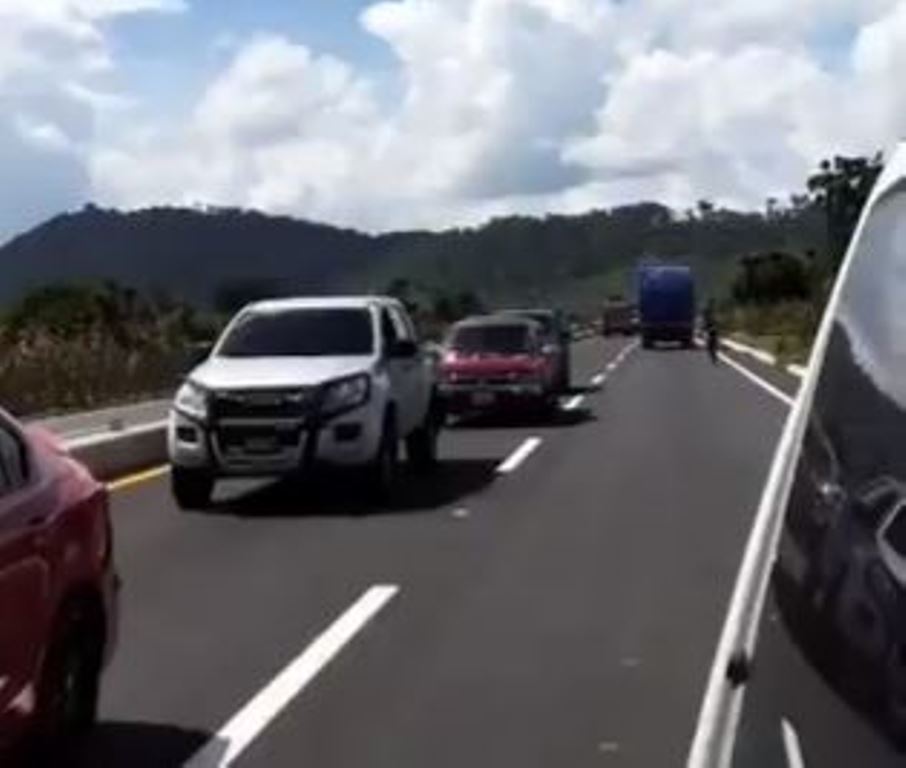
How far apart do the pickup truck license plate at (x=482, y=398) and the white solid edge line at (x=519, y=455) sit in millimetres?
4742

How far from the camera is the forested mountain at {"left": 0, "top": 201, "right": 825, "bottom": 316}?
14800 cm

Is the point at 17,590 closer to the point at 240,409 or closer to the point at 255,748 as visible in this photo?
the point at 255,748

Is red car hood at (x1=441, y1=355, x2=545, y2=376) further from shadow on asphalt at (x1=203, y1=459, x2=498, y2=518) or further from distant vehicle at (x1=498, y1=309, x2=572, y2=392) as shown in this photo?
shadow on asphalt at (x1=203, y1=459, x2=498, y2=518)

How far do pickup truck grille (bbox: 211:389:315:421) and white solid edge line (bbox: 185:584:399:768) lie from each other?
5697 mm

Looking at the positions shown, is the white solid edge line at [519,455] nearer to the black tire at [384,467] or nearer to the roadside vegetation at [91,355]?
the black tire at [384,467]

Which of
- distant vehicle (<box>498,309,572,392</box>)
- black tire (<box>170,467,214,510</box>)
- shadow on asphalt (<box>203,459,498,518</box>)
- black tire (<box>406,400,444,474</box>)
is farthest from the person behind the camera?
distant vehicle (<box>498,309,572,392</box>)

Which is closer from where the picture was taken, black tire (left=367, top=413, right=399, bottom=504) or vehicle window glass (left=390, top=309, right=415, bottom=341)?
black tire (left=367, top=413, right=399, bottom=504)

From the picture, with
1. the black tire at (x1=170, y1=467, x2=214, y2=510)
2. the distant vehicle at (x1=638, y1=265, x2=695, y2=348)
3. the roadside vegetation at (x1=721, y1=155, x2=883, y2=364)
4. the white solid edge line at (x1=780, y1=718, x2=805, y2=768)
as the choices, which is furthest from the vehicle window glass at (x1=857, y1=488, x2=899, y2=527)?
the distant vehicle at (x1=638, y1=265, x2=695, y2=348)

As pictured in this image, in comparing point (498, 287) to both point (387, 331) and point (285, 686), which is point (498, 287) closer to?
point (387, 331)

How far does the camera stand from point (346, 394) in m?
18.6

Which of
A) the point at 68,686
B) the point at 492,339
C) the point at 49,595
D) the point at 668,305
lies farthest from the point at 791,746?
the point at 668,305

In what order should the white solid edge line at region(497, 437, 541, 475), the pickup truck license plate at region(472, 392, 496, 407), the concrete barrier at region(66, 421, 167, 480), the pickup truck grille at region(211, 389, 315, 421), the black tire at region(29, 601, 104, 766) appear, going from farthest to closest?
1. the pickup truck license plate at region(472, 392, 496, 407)
2. the white solid edge line at region(497, 437, 541, 475)
3. the concrete barrier at region(66, 421, 167, 480)
4. the pickup truck grille at region(211, 389, 315, 421)
5. the black tire at region(29, 601, 104, 766)

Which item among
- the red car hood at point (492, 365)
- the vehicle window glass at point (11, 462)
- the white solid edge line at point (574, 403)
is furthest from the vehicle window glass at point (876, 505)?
the white solid edge line at point (574, 403)

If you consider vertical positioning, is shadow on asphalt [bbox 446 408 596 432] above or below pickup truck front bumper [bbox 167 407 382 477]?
below
